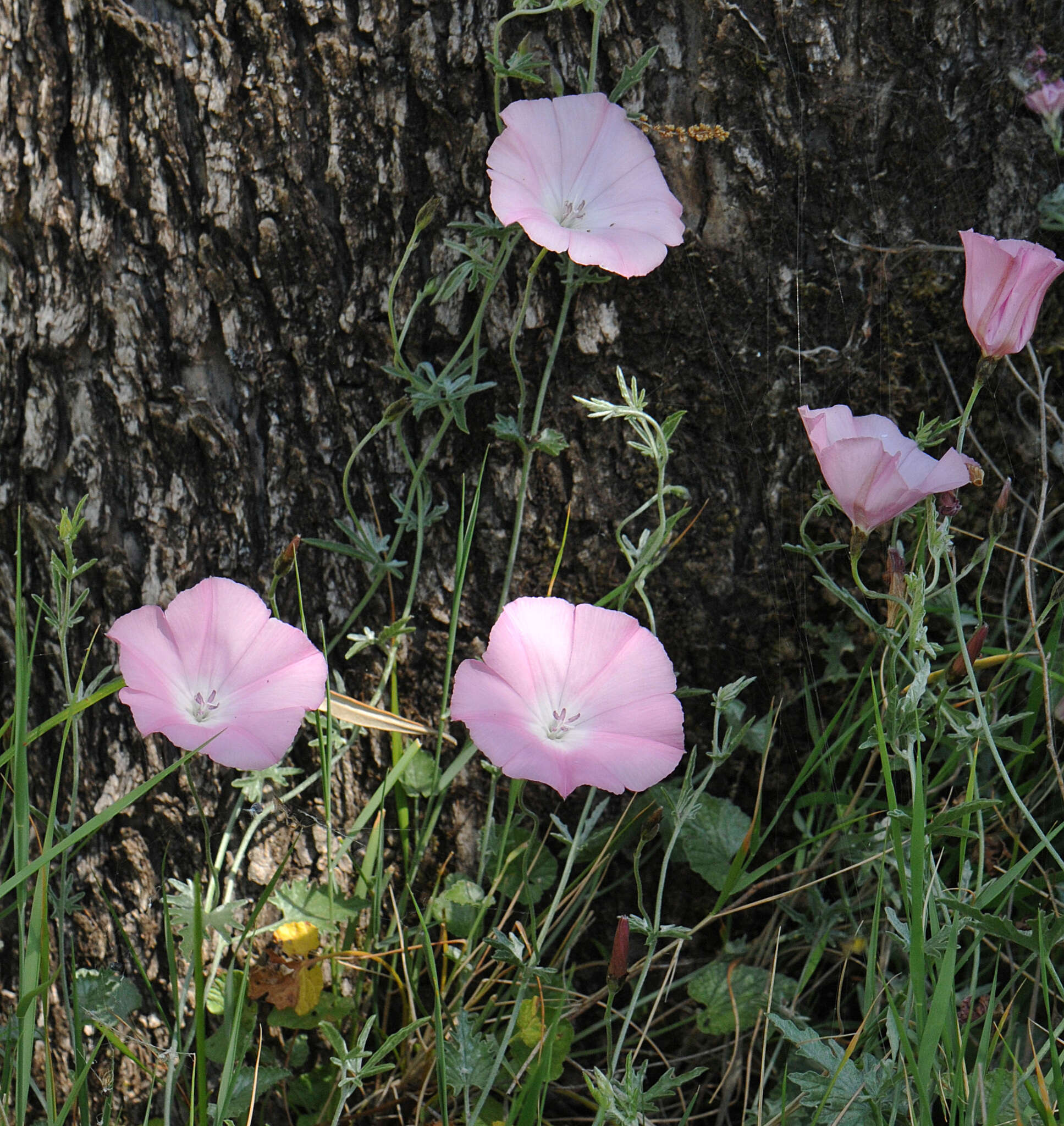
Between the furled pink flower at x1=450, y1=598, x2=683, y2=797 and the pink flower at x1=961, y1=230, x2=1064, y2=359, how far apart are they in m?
0.55

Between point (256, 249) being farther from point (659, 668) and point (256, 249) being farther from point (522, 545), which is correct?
point (659, 668)

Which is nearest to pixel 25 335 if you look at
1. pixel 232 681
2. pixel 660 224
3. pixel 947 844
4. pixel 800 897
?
pixel 232 681

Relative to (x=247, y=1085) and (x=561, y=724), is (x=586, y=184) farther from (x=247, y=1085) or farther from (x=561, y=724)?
(x=247, y=1085)

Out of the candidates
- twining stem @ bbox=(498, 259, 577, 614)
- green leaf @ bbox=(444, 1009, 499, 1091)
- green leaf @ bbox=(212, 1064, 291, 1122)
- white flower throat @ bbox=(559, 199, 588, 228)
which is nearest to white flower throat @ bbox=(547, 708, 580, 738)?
twining stem @ bbox=(498, 259, 577, 614)

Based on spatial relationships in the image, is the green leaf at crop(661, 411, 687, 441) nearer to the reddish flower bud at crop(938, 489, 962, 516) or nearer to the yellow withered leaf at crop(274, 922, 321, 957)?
the reddish flower bud at crop(938, 489, 962, 516)

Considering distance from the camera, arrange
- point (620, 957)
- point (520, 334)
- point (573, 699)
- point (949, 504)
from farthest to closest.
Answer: point (520, 334) → point (573, 699) → point (949, 504) → point (620, 957)

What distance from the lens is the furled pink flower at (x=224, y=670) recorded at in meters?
1.12

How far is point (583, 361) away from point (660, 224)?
0.21 metres

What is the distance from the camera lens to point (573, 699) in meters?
1.27

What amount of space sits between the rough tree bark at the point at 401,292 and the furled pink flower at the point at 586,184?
8 cm

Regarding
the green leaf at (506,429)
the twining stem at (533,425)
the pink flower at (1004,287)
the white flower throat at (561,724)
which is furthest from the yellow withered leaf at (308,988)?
the pink flower at (1004,287)

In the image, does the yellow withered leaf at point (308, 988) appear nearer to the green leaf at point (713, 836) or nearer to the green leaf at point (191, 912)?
the green leaf at point (191, 912)

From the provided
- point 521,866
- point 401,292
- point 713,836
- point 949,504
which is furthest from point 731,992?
point 401,292

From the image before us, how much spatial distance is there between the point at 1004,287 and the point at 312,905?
1205 mm
